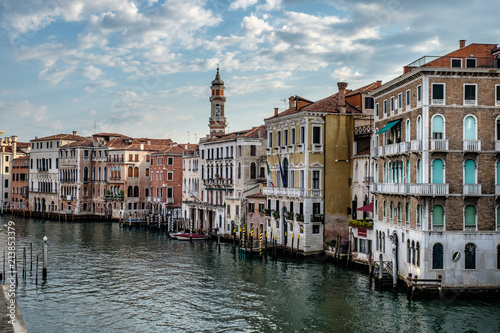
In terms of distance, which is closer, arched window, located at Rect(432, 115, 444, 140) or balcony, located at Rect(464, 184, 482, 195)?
balcony, located at Rect(464, 184, 482, 195)

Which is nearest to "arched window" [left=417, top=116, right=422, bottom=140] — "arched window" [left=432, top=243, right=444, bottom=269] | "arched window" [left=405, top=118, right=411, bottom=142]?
"arched window" [left=405, top=118, right=411, bottom=142]

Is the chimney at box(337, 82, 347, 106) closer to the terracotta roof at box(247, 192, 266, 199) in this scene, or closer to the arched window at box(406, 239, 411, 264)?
the terracotta roof at box(247, 192, 266, 199)

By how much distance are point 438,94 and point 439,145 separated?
2092mm

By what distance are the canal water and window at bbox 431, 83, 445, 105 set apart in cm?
776

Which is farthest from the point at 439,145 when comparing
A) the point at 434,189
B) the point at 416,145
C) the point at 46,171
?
the point at 46,171

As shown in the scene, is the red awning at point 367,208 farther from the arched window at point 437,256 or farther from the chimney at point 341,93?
the arched window at point 437,256

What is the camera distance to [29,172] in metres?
85.4

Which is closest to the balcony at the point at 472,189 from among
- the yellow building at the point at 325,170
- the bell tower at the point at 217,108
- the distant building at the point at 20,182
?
the yellow building at the point at 325,170

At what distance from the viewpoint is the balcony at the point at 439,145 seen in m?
24.7

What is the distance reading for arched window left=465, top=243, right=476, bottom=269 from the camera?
974 inches

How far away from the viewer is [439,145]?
81.0 feet

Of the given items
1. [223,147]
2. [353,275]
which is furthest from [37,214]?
[353,275]

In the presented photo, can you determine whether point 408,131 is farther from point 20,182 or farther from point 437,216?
point 20,182

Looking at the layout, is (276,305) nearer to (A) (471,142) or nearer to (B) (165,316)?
(B) (165,316)
